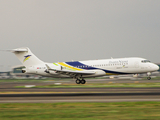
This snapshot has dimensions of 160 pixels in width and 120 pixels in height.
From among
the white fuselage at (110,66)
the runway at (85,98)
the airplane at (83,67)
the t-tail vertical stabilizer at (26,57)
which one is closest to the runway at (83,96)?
the runway at (85,98)

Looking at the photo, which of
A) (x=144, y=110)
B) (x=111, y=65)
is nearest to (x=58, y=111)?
(x=144, y=110)

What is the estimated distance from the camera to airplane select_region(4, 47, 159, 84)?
41.8 m

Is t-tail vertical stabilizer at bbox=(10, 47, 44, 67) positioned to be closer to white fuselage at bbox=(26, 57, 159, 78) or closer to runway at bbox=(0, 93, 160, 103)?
white fuselage at bbox=(26, 57, 159, 78)

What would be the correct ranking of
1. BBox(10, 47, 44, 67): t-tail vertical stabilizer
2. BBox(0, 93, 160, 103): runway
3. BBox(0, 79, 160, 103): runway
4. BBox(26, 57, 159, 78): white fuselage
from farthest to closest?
1. BBox(10, 47, 44, 67): t-tail vertical stabilizer
2. BBox(26, 57, 159, 78): white fuselage
3. BBox(0, 79, 160, 103): runway
4. BBox(0, 93, 160, 103): runway

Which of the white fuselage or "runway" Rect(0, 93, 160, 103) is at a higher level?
the white fuselage

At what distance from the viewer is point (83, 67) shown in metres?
44.2

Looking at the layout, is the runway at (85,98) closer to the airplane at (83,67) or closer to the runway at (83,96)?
the runway at (83,96)

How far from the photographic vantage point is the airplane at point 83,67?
137 ft

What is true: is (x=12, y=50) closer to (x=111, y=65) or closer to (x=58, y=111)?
(x=111, y=65)

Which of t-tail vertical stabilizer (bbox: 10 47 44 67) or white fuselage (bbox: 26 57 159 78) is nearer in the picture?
white fuselage (bbox: 26 57 159 78)

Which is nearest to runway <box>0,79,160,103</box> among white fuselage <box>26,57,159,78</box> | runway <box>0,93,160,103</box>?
runway <box>0,93,160,103</box>

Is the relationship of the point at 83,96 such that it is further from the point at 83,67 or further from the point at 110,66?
the point at 83,67

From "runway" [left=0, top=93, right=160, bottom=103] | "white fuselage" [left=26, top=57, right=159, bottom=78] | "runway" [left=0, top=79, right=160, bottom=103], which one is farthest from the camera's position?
"white fuselage" [left=26, top=57, right=159, bottom=78]

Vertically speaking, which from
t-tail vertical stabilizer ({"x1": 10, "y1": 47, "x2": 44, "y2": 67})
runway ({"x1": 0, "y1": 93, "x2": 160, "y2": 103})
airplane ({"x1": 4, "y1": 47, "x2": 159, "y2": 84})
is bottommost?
runway ({"x1": 0, "y1": 93, "x2": 160, "y2": 103})
